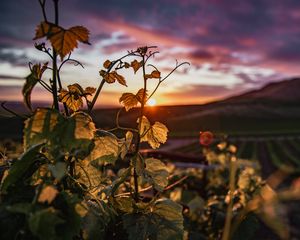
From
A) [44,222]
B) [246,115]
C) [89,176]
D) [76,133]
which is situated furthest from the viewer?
[246,115]

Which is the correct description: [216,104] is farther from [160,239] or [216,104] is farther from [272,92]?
[160,239]

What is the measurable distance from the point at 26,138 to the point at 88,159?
0.74 ft

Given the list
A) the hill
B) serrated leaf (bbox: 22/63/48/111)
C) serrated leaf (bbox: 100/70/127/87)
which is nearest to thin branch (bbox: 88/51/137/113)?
serrated leaf (bbox: 100/70/127/87)

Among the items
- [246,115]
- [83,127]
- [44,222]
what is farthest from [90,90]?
[246,115]

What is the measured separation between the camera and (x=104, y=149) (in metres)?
1.08

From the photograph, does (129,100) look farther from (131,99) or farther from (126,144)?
(126,144)

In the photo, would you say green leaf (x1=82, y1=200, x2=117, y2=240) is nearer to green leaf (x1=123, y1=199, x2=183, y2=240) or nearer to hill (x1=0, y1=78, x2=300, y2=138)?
green leaf (x1=123, y1=199, x2=183, y2=240)

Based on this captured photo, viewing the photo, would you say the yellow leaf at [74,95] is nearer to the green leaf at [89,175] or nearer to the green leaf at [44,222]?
the green leaf at [89,175]

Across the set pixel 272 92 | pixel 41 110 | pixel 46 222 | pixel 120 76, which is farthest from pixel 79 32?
pixel 272 92

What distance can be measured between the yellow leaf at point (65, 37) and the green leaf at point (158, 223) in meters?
0.50

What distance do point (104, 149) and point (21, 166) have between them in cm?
23

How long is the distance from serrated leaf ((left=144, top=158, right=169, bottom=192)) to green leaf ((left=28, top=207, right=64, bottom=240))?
0.50m

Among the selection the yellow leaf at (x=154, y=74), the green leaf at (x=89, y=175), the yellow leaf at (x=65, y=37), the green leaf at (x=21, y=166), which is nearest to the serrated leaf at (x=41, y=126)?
the green leaf at (x=21, y=166)

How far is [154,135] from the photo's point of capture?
130cm
